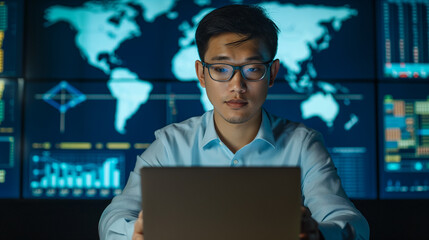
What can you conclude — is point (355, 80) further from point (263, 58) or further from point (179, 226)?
point (179, 226)

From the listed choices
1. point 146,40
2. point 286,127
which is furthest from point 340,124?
point 286,127

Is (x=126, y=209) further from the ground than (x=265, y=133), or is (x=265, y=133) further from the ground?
(x=265, y=133)

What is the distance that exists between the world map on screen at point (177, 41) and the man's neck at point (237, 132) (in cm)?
160

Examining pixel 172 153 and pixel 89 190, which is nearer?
pixel 172 153

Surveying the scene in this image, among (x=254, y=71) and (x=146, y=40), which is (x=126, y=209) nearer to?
(x=254, y=71)

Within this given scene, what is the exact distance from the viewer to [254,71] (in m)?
1.28

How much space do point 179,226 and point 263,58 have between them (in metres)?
0.68

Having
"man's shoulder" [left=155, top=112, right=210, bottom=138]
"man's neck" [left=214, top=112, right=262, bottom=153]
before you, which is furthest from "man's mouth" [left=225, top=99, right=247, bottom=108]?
"man's shoulder" [left=155, top=112, right=210, bottom=138]

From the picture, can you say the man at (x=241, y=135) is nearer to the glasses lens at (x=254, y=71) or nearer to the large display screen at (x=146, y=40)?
the glasses lens at (x=254, y=71)

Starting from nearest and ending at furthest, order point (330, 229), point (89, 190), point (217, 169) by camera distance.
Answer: point (217, 169) → point (330, 229) → point (89, 190)

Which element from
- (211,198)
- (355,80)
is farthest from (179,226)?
(355,80)

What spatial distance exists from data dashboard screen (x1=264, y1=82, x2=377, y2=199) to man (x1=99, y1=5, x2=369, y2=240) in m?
1.57

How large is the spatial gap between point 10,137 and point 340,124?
7.78 ft

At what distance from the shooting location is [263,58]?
128 cm
